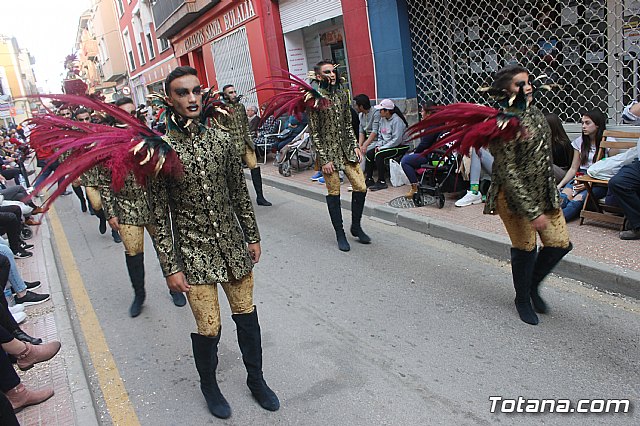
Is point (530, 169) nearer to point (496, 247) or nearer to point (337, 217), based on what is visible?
point (496, 247)

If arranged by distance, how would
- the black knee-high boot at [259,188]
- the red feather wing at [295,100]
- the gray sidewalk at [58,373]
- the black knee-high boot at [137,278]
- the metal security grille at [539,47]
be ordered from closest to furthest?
the gray sidewalk at [58,373] → the black knee-high boot at [137,278] → the red feather wing at [295,100] → the metal security grille at [539,47] → the black knee-high boot at [259,188]

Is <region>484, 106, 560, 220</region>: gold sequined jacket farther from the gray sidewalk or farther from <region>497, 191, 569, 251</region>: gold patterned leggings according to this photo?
the gray sidewalk

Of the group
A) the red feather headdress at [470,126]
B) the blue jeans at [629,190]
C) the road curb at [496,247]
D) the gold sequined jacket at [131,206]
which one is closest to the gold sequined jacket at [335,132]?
the road curb at [496,247]

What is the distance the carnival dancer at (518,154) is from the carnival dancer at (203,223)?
1550mm

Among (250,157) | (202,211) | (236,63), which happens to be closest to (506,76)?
(202,211)

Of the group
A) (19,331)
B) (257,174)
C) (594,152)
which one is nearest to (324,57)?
(257,174)

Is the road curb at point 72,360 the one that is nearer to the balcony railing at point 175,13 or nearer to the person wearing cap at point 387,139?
the person wearing cap at point 387,139

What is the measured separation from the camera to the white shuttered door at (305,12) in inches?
413

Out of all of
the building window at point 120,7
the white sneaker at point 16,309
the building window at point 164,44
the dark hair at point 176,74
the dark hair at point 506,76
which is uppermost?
the building window at point 120,7

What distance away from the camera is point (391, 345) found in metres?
3.71

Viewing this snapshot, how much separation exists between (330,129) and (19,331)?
134 inches

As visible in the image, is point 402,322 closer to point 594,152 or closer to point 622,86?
point 594,152

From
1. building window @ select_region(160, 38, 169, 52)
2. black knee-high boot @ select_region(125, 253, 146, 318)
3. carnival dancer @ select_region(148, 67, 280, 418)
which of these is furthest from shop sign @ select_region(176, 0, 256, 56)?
carnival dancer @ select_region(148, 67, 280, 418)

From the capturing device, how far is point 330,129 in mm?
5480
